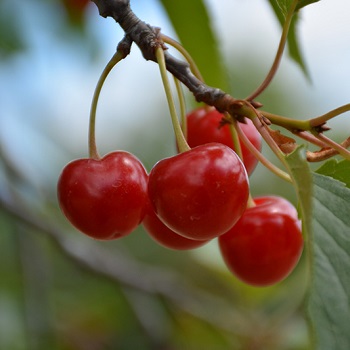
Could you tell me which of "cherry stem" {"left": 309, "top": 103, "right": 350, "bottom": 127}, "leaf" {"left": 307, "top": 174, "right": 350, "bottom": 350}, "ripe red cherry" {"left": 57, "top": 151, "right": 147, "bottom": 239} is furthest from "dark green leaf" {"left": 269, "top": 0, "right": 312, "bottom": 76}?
"leaf" {"left": 307, "top": 174, "right": 350, "bottom": 350}

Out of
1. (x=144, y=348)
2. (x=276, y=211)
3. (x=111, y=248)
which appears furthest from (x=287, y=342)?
(x=276, y=211)

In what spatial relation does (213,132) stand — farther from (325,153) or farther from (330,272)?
(330,272)

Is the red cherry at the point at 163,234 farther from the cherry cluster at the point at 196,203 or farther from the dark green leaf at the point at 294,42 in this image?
the dark green leaf at the point at 294,42

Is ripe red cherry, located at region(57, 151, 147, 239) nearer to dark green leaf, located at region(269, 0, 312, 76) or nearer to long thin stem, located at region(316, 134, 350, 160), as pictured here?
long thin stem, located at region(316, 134, 350, 160)

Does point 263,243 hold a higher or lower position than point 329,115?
lower

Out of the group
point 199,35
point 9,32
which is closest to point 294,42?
point 199,35

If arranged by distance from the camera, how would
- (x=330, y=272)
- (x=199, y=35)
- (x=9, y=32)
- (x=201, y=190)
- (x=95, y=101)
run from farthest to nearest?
1. (x=9, y=32)
2. (x=199, y=35)
3. (x=95, y=101)
4. (x=201, y=190)
5. (x=330, y=272)

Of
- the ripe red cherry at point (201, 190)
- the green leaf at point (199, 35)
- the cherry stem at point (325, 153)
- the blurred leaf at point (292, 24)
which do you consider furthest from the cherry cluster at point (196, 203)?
the green leaf at point (199, 35)
